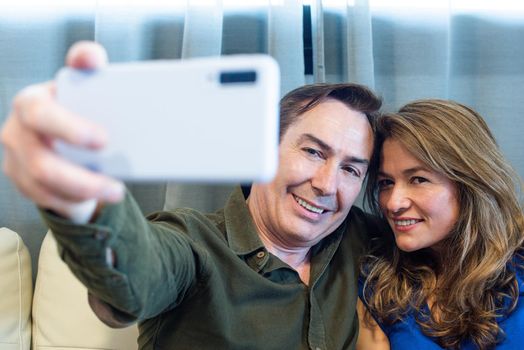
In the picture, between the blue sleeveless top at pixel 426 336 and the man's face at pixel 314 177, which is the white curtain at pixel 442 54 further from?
the blue sleeveless top at pixel 426 336

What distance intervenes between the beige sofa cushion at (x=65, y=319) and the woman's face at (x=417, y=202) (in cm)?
64

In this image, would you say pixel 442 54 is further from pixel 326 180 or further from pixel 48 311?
pixel 48 311

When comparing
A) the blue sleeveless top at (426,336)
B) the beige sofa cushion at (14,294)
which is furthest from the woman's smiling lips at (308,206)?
the beige sofa cushion at (14,294)

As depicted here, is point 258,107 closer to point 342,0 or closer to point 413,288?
point 413,288

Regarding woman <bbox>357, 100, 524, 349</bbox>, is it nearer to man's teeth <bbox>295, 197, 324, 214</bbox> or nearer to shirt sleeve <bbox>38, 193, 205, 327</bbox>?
man's teeth <bbox>295, 197, 324, 214</bbox>

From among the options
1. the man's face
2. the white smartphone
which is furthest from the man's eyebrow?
the white smartphone

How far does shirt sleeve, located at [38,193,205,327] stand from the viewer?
55 cm

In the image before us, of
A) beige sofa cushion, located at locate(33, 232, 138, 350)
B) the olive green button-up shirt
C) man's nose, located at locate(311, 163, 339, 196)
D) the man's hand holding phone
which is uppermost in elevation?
the man's hand holding phone

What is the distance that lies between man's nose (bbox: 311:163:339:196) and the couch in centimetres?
55

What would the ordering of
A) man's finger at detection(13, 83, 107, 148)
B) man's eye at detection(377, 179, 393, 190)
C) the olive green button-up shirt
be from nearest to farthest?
man's finger at detection(13, 83, 107, 148) < the olive green button-up shirt < man's eye at detection(377, 179, 393, 190)

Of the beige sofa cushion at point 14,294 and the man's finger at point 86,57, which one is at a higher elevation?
the man's finger at point 86,57

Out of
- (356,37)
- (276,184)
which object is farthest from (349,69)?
(276,184)

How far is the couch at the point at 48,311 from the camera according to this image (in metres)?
1.17

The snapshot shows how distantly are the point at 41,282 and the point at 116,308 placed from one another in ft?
2.19
